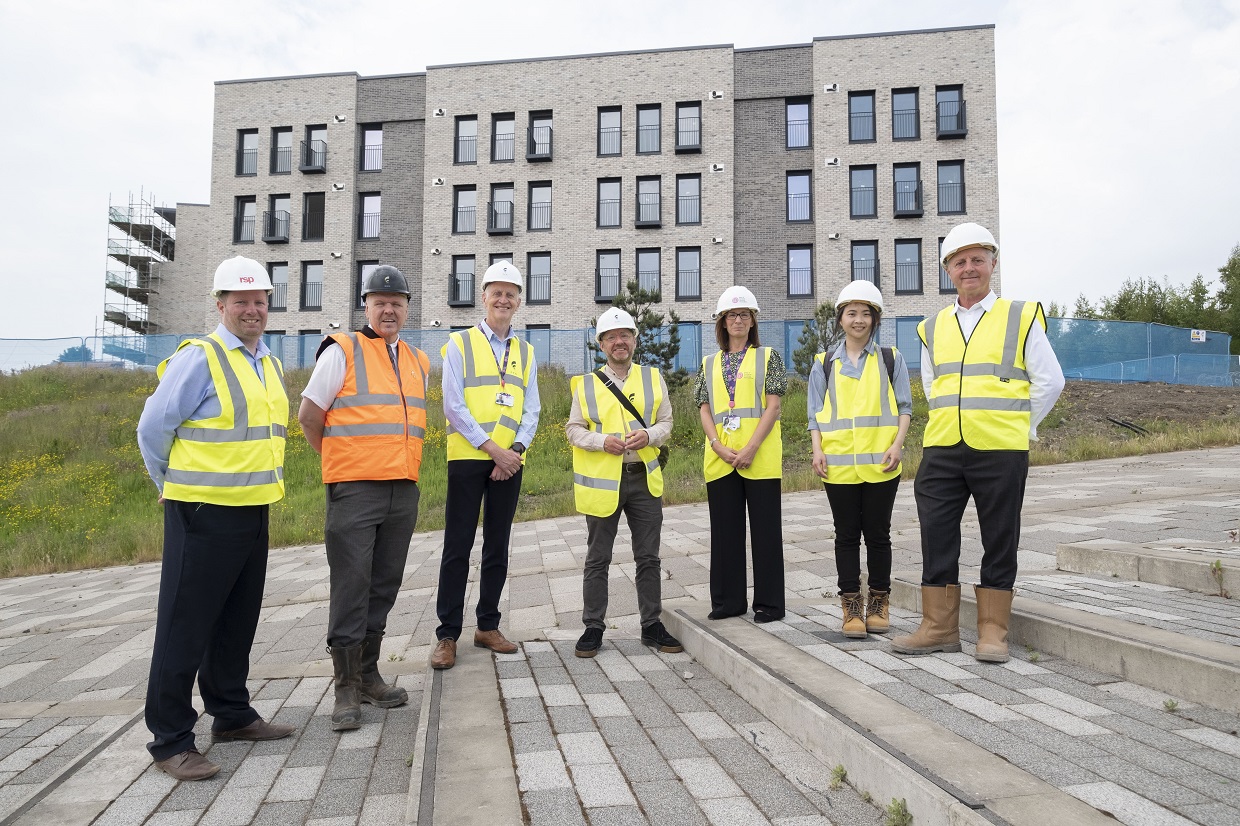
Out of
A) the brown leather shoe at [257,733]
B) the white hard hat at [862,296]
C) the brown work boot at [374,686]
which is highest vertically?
the white hard hat at [862,296]

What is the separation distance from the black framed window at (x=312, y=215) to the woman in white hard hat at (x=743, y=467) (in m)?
33.8

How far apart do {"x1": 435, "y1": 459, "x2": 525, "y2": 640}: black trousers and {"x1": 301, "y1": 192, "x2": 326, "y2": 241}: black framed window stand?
3379 cm

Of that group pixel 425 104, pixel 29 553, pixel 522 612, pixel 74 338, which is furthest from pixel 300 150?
pixel 522 612

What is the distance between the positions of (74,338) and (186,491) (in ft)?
108

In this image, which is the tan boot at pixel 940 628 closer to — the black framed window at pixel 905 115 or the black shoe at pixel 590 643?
the black shoe at pixel 590 643

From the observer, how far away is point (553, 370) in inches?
1045

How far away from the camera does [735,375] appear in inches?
213

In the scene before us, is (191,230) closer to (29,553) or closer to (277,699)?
(29,553)

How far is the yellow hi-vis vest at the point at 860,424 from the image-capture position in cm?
486

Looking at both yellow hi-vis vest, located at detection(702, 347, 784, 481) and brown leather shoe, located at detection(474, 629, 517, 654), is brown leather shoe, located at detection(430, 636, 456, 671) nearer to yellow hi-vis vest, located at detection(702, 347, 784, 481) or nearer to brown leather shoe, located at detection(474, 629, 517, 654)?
brown leather shoe, located at detection(474, 629, 517, 654)

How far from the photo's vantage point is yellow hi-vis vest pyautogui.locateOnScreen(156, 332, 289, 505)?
363 centimetres

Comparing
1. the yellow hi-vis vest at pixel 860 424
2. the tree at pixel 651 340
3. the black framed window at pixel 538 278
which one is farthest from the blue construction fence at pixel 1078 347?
the yellow hi-vis vest at pixel 860 424

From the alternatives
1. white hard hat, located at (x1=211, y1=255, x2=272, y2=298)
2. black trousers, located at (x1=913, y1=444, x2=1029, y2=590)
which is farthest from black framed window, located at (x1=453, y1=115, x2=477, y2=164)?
black trousers, located at (x1=913, y1=444, x2=1029, y2=590)

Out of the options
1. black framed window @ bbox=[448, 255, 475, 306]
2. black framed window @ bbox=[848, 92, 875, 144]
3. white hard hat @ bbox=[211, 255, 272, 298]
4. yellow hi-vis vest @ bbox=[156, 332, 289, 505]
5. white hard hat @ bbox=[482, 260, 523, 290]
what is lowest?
yellow hi-vis vest @ bbox=[156, 332, 289, 505]
